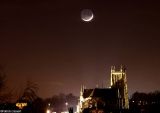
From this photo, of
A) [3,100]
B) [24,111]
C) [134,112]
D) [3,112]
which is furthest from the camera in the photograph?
[134,112]

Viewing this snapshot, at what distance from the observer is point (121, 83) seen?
118438 mm

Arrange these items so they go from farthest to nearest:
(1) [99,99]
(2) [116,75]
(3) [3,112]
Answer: (2) [116,75]
(1) [99,99]
(3) [3,112]

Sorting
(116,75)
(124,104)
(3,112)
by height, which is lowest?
(3,112)

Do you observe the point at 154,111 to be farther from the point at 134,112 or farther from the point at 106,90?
the point at 106,90

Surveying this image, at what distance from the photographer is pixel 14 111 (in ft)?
139

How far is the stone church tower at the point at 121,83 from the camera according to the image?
377 ft

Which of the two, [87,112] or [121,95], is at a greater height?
[121,95]

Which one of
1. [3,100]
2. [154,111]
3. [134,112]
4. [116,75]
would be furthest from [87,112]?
[116,75]

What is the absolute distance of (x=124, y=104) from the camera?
373 feet

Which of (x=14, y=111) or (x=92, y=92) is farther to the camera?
(x=92, y=92)

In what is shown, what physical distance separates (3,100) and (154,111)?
2633cm

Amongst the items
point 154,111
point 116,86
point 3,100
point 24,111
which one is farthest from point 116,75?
point 3,100

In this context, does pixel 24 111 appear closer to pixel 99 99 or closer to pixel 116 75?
pixel 99 99

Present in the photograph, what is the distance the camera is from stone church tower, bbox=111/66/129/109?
11494cm
